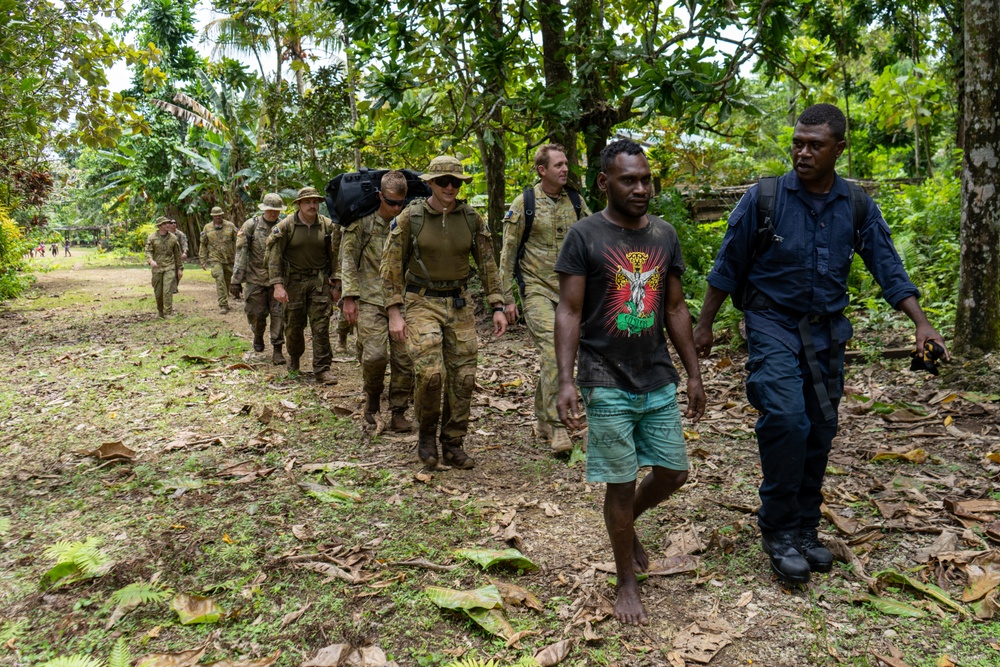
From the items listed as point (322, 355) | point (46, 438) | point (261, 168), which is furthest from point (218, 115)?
point (46, 438)

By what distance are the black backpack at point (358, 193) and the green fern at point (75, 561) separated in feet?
13.6

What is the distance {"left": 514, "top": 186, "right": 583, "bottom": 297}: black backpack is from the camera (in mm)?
6746

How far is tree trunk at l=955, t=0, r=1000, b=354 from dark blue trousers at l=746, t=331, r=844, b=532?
327 cm

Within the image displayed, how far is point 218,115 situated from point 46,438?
2413 cm

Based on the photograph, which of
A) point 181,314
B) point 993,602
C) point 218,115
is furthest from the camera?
point 218,115

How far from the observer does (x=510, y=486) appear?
6.04 meters

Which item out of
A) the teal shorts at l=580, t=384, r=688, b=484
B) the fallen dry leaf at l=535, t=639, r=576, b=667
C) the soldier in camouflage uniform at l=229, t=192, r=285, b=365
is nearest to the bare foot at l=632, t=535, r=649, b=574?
the teal shorts at l=580, t=384, r=688, b=484

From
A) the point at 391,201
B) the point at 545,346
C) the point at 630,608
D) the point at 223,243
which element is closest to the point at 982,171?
the point at 545,346

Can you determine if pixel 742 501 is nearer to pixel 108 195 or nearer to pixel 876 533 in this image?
pixel 876 533

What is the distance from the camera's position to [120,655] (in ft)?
11.8

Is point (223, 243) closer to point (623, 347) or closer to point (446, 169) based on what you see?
point (446, 169)

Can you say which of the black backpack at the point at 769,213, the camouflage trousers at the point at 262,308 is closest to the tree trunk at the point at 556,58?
the camouflage trousers at the point at 262,308

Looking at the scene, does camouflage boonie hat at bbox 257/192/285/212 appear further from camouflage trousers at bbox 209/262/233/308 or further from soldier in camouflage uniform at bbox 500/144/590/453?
camouflage trousers at bbox 209/262/233/308

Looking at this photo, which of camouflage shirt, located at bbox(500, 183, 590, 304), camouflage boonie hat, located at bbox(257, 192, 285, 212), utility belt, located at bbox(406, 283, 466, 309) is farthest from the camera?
camouflage boonie hat, located at bbox(257, 192, 285, 212)
